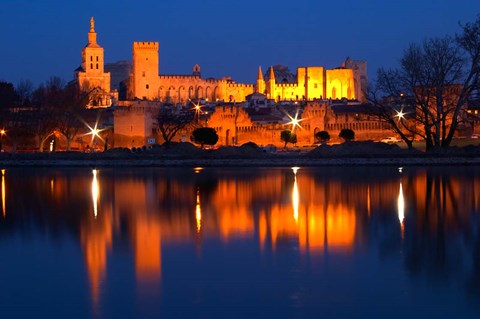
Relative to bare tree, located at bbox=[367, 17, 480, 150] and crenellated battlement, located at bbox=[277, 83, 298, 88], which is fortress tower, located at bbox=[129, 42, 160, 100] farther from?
bare tree, located at bbox=[367, 17, 480, 150]

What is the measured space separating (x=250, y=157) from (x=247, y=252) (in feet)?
81.3

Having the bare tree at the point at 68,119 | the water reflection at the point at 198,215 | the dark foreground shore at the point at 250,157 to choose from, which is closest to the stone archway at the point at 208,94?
the bare tree at the point at 68,119

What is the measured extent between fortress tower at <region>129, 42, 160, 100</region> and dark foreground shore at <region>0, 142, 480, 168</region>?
2232 inches

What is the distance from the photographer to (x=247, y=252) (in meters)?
10.5

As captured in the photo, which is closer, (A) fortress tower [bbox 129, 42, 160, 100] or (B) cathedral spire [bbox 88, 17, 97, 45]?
(A) fortress tower [bbox 129, 42, 160, 100]

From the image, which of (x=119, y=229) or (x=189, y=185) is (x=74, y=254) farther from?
(x=189, y=185)

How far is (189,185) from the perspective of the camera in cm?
2230

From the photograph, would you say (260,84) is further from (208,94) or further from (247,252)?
(247,252)

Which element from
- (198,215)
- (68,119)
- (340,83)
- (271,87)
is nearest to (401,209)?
(198,215)

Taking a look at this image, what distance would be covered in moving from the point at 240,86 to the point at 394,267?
9131 centimetres

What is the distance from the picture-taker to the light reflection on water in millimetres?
7855

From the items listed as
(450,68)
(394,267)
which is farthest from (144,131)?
(394,267)

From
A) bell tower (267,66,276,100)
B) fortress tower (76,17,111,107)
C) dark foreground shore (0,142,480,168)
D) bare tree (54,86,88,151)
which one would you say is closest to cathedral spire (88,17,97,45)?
fortress tower (76,17,111,107)

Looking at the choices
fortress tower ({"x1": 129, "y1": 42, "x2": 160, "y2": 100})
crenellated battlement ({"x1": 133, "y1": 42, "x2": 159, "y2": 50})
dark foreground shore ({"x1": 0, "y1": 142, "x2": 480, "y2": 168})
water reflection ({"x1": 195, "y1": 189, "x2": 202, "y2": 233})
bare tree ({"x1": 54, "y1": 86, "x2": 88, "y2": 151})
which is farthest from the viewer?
crenellated battlement ({"x1": 133, "y1": 42, "x2": 159, "y2": 50})
